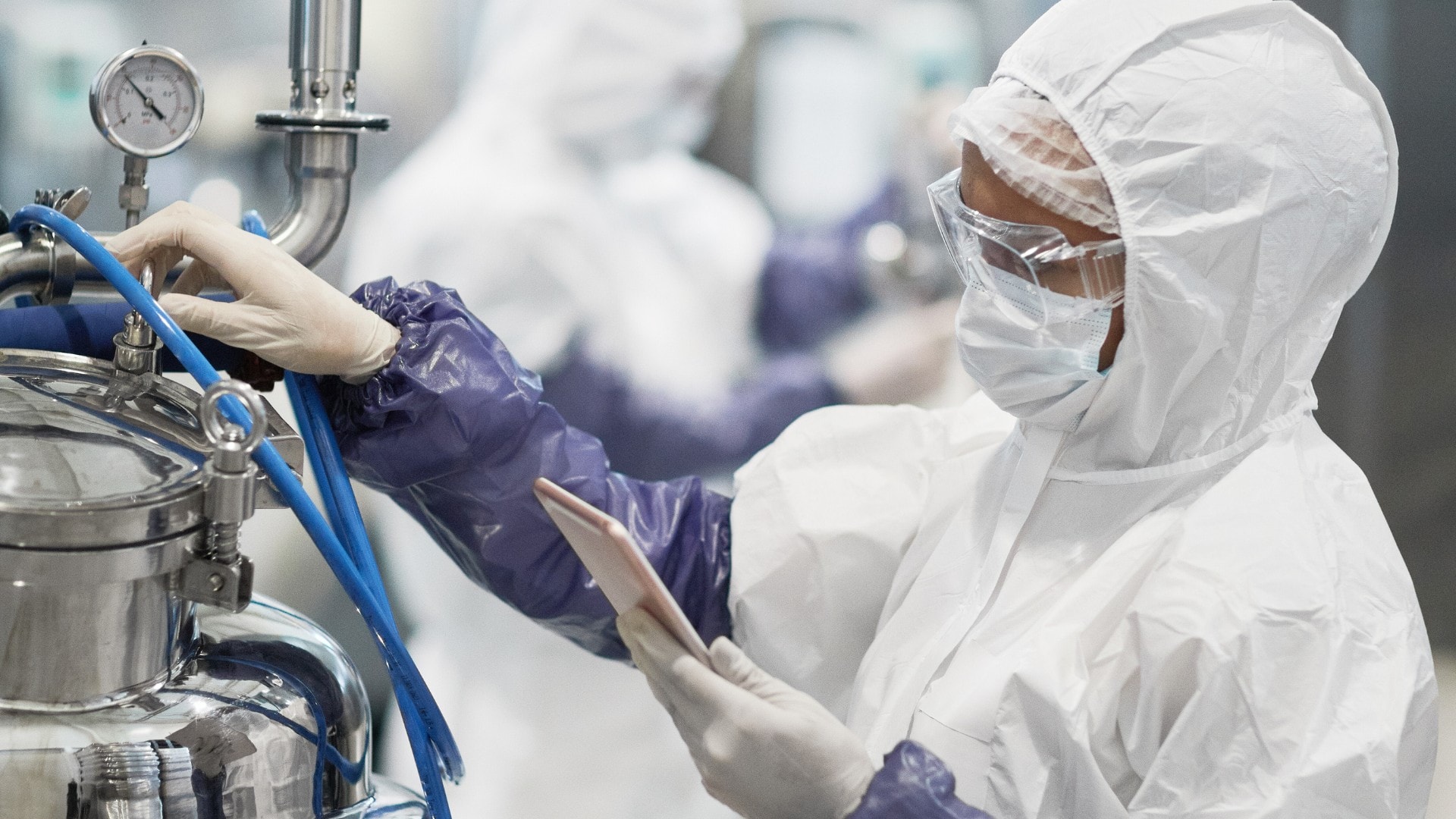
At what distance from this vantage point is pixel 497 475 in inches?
38.5

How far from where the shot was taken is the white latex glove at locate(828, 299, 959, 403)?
2002 millimetres

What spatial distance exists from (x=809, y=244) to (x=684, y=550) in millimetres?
1125

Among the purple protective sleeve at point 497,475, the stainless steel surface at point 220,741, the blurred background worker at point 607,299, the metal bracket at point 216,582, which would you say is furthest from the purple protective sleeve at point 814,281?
the metal bracket at point 216,582

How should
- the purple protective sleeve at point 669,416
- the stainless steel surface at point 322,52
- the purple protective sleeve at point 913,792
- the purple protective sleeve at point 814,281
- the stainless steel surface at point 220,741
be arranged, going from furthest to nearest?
the purple protective sleeve at point 814,281
the purple protective sleeve at point 669,416
the stainless steel surface at point 322,52
the purple protective sleeve at point 913,792
the stainless steel surface at point 220,741

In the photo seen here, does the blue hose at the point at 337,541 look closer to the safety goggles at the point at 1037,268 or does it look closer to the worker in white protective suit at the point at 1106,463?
the worker in white protective suit at the point at 1106,463

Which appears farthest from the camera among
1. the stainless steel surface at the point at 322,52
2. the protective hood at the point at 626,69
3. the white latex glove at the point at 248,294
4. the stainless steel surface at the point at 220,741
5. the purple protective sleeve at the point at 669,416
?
the protective hood at the point at 626,69

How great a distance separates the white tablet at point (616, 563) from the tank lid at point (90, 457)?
212 millimetres

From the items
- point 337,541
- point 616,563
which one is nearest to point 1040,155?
point 616,563

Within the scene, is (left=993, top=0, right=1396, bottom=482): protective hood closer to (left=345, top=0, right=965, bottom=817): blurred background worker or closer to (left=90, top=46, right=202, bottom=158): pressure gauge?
(left=90, top=46, right=202, bottom=158): pressure gauge

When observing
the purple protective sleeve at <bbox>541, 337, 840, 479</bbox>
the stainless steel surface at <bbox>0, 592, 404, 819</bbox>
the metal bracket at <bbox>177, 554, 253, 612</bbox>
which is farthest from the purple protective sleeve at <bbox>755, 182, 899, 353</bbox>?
the metal bracket at <bbox>177, 554, 253, 612</bbox>

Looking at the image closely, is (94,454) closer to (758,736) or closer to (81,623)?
(81,623)

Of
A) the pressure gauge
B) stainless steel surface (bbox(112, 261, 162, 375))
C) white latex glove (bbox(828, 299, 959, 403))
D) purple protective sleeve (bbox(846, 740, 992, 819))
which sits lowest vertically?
white latex glove (bbox(828, 299, 959, 403))

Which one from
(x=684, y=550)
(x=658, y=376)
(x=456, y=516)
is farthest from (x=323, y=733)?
(x=658, y=376)

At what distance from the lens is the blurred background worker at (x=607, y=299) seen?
179 cm
